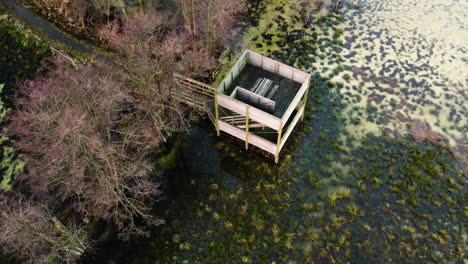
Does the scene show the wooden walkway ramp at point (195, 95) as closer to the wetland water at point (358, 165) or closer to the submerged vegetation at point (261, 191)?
the submerged vegetation at point (261, 191)

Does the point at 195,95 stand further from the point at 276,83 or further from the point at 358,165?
the point at 358,165

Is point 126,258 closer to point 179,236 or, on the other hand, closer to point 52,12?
point 179,236

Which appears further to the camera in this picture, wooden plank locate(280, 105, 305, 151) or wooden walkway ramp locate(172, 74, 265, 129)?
wooden walkway ramp locate(172, 74, 265, 129)

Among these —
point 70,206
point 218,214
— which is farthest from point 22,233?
point 218,214

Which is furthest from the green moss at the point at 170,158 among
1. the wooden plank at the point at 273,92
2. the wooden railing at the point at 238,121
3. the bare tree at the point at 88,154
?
the wooden plank at the point at 273,92

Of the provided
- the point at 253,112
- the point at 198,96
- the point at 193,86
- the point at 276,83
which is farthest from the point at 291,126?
the point at 193,86

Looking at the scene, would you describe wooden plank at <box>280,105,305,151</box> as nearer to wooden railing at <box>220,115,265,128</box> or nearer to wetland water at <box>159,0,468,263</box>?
wetland water at <box>159,0,468,263</box>

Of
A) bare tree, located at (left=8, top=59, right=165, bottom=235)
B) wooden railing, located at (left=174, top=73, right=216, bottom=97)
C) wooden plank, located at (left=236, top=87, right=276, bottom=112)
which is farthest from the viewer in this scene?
wooden railing, located at (left=174, top=73, right=216, bottom=97)

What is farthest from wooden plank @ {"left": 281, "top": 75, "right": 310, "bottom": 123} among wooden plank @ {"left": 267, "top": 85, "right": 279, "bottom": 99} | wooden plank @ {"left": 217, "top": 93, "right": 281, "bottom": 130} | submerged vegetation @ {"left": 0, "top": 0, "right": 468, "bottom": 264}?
submerged vegetation @ {"left": 0, "top": 0, "right": 468, "bottom": 264}
